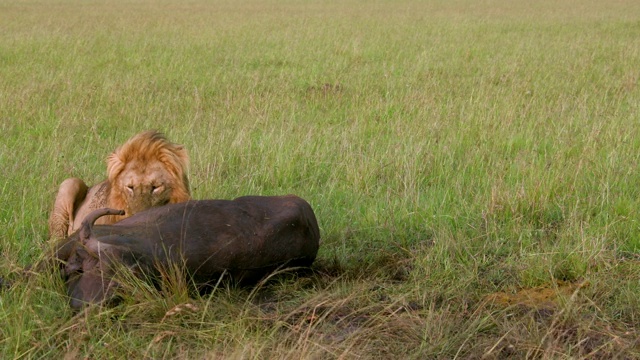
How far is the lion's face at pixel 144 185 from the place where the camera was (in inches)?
148

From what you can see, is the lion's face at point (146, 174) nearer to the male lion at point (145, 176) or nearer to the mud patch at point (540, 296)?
the male lion at point (145, 176)

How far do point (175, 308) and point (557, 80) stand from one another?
287 inches

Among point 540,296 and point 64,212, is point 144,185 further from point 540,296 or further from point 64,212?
point 540,296

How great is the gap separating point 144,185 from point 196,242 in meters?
0.54

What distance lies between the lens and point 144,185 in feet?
12.3

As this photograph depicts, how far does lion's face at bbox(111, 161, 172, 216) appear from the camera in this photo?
3754 millimetres

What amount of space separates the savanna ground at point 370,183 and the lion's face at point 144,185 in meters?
0.59

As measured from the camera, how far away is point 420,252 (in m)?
4.05

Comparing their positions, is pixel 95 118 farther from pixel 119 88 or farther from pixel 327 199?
pixel 327 199

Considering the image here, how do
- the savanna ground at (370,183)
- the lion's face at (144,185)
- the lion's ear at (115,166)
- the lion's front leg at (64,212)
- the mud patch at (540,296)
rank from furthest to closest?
the lion's front leg at (64,212) < the lion's ear at (115,166) < the lion's face at (144,185) < the mud patch at (540,296) < the savanna ground at (370,183)

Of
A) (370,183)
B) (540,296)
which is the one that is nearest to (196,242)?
(540,296)

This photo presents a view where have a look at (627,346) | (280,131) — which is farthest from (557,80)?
(627,346)

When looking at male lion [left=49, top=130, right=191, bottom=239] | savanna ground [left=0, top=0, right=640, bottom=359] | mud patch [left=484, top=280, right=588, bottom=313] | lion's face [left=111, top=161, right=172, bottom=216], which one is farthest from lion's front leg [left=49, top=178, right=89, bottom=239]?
mud patch [left=484, top=280, right=588, bottom=313]

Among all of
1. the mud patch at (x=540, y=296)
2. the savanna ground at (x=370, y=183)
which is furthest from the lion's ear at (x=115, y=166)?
the mud patch at (x=540, y=296)
